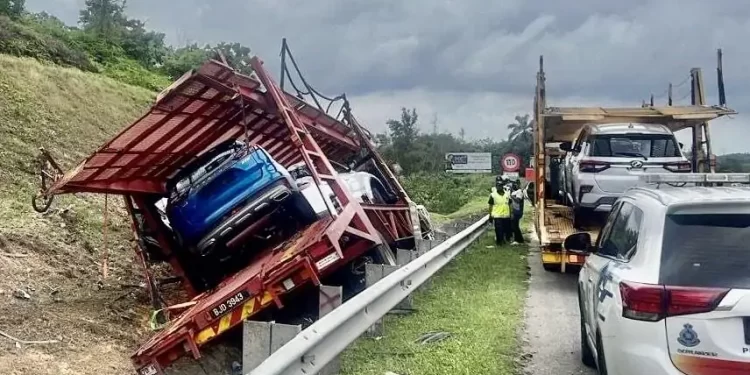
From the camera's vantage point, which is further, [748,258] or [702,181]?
[702,181]

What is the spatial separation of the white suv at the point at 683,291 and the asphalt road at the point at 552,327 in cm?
174

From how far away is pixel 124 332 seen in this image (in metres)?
8.64

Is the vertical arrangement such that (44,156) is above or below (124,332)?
above

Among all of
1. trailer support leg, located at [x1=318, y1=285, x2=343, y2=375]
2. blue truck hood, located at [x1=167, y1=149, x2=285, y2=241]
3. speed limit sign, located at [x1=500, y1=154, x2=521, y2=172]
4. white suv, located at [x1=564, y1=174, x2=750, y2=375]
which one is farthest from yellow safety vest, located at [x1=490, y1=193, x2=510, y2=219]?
speed limit sign, located at [x1=500, y1=154, x2=521, y2=172]

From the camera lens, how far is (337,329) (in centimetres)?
528

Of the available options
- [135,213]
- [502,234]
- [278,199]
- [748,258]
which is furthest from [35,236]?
[502,234]

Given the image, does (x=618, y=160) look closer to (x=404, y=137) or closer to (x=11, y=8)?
(x=11, y=8)

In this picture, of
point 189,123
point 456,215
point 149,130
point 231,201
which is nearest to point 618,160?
point 231,201

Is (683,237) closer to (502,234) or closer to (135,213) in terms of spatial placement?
(135,213)

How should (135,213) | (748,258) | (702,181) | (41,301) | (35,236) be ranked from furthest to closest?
(135,213), (35,236), (41,301), (702,181), (748,258)

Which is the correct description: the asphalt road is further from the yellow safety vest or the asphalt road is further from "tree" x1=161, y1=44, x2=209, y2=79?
"tree" x1=161, y1=44, x2=209, y2=79

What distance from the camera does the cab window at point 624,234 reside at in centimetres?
504

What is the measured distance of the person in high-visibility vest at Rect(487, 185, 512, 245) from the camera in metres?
17.5

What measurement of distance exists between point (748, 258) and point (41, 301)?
6893mm
